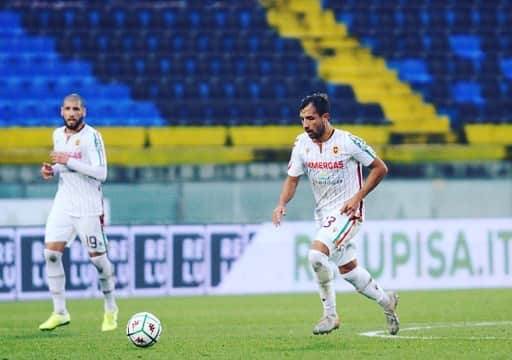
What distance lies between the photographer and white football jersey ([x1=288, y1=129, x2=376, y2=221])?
9867 millimetres

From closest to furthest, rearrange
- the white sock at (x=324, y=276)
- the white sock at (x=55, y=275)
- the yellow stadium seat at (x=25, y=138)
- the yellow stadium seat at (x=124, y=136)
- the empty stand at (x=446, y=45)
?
the white sock at (x=324, y=276), the white sock at (x=55, y=275), the yellow stadium seat at (x=25, y=138), the yellow stadium seat at (x=124, y=136), the empty stand at (x=446, y=45)

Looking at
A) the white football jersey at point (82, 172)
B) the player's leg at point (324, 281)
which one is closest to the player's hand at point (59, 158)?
the white football jersey at point (82, 172)

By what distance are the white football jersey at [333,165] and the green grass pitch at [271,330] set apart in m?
1.11

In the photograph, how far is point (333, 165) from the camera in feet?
32.4

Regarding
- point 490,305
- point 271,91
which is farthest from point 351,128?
point 490,305

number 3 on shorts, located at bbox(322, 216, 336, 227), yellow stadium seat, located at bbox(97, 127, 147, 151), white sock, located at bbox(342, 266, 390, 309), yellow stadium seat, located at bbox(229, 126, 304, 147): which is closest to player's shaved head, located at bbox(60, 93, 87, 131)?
number 3 on shorts, located at bbox(322, 216, 336, 227)

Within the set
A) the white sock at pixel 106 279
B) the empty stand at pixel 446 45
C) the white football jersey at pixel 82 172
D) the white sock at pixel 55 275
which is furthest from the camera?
the empty stand at pixel 446 45

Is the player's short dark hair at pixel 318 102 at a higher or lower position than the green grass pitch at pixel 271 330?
higher

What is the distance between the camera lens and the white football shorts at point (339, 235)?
31.8 feet

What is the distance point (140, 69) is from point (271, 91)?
232cm

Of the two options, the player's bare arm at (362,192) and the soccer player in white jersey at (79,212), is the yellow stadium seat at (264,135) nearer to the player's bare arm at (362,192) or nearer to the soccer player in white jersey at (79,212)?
the soccer player in white jersey at (79,212)

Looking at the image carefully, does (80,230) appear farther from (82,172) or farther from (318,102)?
(318,102)

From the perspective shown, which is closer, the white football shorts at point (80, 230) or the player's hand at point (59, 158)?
the player's hand at point (59, 158)

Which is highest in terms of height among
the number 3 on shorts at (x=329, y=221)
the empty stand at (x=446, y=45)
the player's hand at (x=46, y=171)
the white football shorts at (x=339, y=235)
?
the empty stand at (x=446, y=45)
